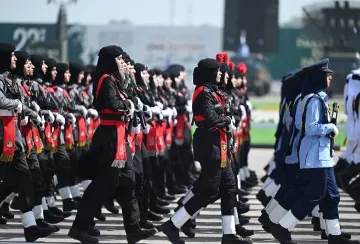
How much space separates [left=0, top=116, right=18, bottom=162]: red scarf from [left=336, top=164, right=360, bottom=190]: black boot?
5807mm

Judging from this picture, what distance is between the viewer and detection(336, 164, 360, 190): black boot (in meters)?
17.1

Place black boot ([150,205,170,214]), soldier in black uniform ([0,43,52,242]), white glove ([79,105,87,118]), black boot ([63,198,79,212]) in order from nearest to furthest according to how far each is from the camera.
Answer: soldier in black uniform ([0,43,52,242])
black boot ([63,198,79,212])
black boot ([150,205,170,214])
white glove ([79,105,87,118])

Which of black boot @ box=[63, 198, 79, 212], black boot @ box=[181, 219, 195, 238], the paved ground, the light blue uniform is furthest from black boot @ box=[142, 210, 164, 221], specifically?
the light blue uniform

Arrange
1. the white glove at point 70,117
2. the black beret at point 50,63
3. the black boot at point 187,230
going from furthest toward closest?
the white glove at point 70,117 → the black beret at point 50,63 → the black boot at point 187,230

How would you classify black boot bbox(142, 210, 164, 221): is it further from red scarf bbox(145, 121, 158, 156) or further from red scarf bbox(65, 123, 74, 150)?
red scarf bbox(65, 123, 74, 150)

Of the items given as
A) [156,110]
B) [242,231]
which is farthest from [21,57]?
[242,231]

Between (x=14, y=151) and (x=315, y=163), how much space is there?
10.1ft

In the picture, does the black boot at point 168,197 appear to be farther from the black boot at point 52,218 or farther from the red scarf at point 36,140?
the red scarf at point 36,140

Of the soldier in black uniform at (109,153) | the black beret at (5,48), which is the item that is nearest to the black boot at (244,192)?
the soldier in black uniform at (109,153)

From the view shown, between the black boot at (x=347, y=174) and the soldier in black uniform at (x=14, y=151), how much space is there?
556 cm

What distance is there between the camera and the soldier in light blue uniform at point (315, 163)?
12.5 metres

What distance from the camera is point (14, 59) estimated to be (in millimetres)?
13078

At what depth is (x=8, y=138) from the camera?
1276 cm

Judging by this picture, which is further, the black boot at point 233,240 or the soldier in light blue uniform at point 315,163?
the black boot at point 233,240
